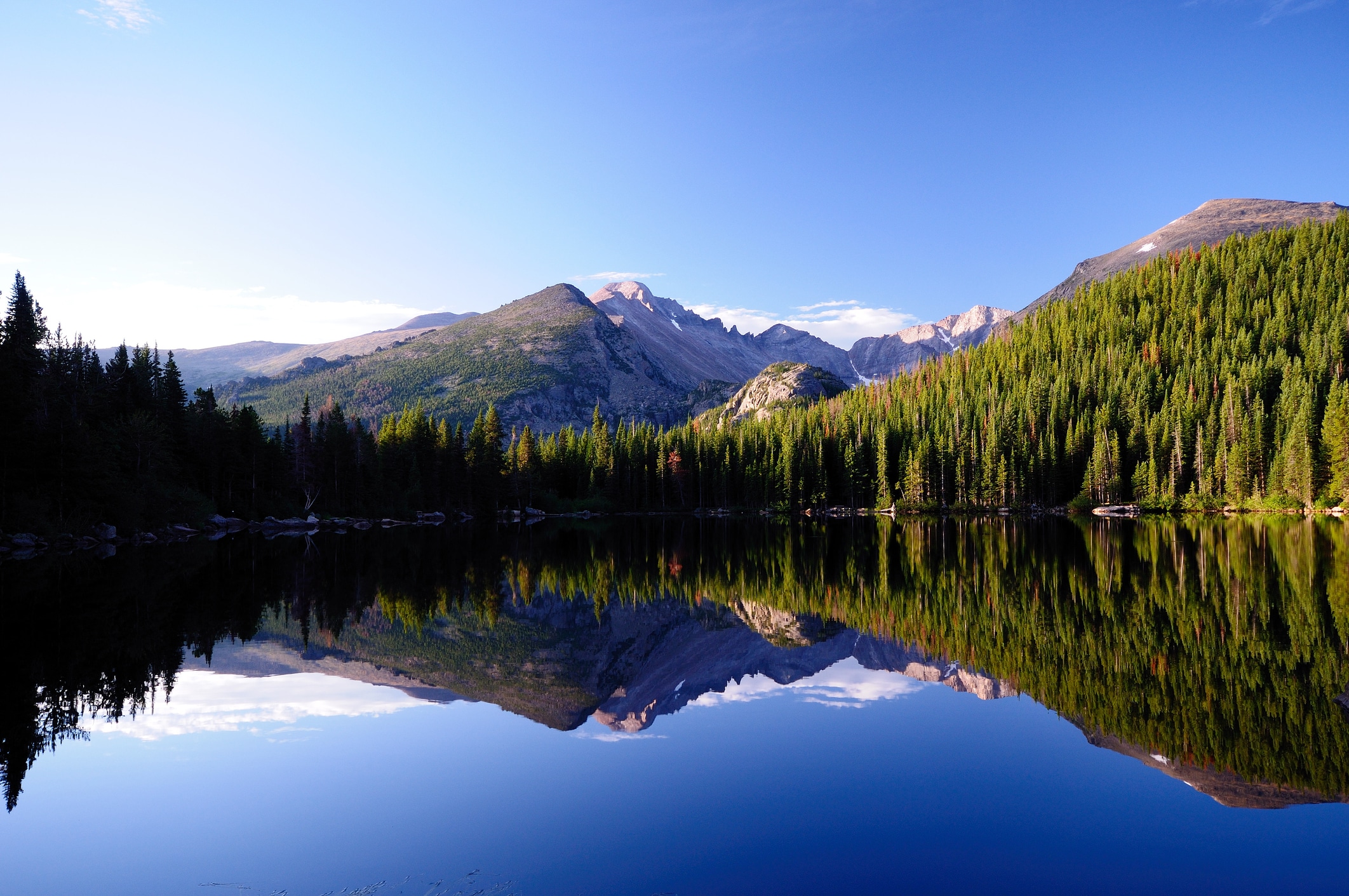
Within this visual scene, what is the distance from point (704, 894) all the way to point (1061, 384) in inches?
5082

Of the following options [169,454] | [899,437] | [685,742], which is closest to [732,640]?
[685,742]

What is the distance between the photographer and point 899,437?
11931 centimetres

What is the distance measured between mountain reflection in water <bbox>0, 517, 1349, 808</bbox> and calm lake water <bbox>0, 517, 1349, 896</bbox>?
0.11 metres

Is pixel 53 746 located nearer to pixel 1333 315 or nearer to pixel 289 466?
pixel 289 466

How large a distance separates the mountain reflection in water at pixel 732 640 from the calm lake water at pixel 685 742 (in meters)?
0.11

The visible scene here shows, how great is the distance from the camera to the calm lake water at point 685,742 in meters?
8.09

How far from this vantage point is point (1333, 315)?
113938mm

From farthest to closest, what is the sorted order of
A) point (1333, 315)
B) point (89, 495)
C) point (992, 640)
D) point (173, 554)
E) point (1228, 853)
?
point (1333, 315), point (89, 495), point (173, 554), point (992, 640), point (1228, 853)

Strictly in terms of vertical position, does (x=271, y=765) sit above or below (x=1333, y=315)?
below

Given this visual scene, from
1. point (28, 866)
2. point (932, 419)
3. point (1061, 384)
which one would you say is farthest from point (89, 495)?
point (1061, 384)

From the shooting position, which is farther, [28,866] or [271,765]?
[271,765]

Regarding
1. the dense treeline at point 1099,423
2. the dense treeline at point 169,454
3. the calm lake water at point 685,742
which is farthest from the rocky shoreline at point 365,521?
the calm lake water at point 685,742

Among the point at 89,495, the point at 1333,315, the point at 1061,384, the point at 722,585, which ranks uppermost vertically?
the point at 1333,315

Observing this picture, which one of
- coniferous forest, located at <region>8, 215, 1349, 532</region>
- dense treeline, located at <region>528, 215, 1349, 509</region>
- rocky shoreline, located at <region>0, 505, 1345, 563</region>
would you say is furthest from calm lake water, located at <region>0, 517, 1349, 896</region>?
dense treeline, located at <region>528, 215, 1349, 509</region>
